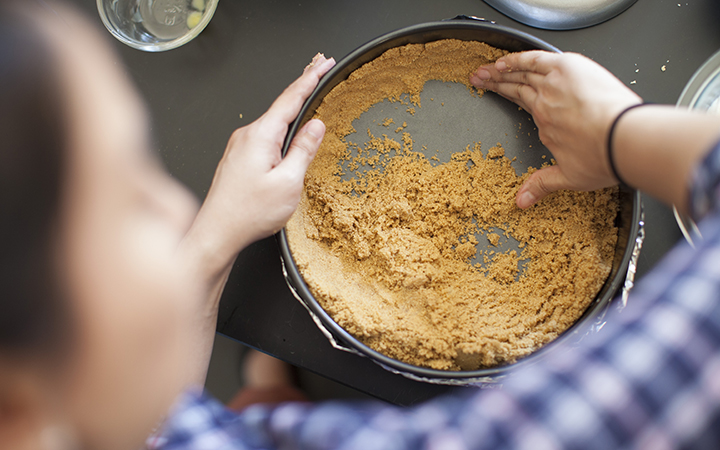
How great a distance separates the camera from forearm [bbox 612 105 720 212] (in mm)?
378

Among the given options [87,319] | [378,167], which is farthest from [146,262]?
[378,167]

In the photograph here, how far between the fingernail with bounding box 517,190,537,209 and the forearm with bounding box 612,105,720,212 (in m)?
0.20

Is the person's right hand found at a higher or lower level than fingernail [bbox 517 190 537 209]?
higher

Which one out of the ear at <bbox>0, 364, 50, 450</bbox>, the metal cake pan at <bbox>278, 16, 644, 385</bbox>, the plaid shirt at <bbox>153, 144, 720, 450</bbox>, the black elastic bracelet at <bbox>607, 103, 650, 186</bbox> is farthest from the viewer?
the metal cake pan at <bbox>278, 16, 644, 385</bbox>

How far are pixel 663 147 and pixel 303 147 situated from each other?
472mm

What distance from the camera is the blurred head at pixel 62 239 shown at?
0.37m

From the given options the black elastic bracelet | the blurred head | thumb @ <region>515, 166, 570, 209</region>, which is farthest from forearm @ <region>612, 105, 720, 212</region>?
the blurred head

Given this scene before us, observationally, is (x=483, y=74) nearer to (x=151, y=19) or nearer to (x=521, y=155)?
(x=521, y=155)

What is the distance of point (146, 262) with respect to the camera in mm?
475

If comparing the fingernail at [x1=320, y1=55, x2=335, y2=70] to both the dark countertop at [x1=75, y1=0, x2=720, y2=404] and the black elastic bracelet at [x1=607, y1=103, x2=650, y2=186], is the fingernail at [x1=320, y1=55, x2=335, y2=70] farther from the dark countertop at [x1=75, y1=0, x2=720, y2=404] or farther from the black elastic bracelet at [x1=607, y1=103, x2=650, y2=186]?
the black elastic bracelet at [x1=607, y1=103, x2=650, y2=186]

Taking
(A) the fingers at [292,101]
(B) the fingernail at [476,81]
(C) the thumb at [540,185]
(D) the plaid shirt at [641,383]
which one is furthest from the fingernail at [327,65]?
(D) the plaid shirt at [641,383]

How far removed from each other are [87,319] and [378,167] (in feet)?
1.72

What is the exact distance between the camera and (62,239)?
0.38m

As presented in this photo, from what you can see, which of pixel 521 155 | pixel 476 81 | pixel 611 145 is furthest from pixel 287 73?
pixel 611 145
